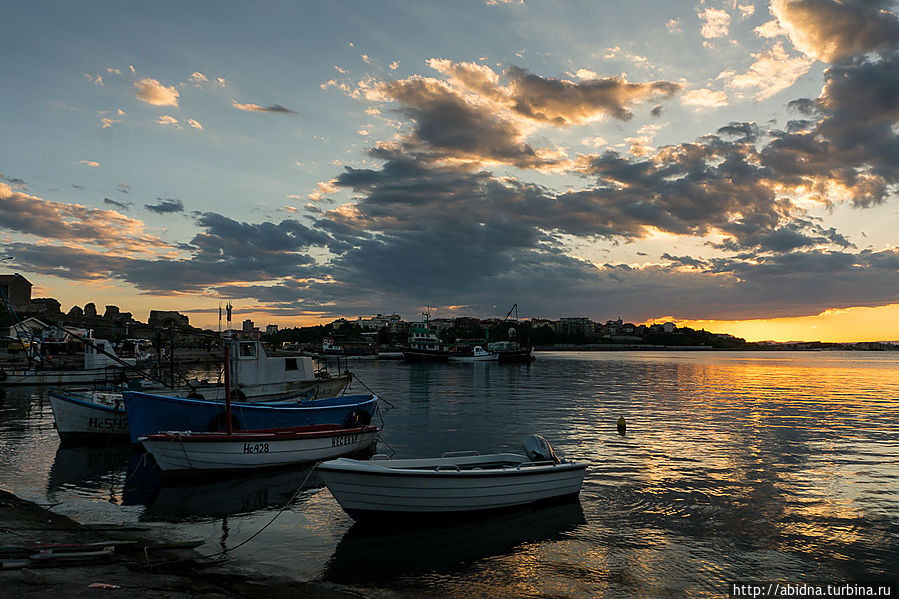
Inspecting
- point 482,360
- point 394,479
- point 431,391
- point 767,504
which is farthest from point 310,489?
point 482,360

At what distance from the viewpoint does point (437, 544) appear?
14047mm

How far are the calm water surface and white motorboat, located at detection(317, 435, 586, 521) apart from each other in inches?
21.9

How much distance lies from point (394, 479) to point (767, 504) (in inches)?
510

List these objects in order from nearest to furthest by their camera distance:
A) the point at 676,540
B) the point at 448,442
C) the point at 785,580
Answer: the point at 785,580 → the point at 676,540 → the point at 448,442

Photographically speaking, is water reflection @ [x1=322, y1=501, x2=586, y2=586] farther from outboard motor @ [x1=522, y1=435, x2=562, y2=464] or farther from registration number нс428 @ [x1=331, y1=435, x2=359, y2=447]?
registration number нс428 @ [x1=331, y1=435, x2=359, y2=447]

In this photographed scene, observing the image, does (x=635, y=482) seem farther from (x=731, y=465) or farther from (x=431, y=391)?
(x=431, y=391)

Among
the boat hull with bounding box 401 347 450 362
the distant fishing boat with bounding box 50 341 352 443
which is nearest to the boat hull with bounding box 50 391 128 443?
the distant fishing boat with bounding box 50 341 352 443

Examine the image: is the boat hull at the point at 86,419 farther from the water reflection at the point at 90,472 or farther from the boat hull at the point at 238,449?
the boat hull at the point at 238,449

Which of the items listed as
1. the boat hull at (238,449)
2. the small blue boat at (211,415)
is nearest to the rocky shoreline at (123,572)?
the boat hull at (238,449)

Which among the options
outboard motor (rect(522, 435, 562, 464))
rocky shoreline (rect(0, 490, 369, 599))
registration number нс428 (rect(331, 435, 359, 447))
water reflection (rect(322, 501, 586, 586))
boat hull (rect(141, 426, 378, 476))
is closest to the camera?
rocky shoreline (rect(0, 490, 369, 599))

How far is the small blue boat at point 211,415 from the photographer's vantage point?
21125 mm

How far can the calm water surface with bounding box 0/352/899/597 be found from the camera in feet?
41.0

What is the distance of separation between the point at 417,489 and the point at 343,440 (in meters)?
8.92

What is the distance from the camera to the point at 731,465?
79.4 ft
